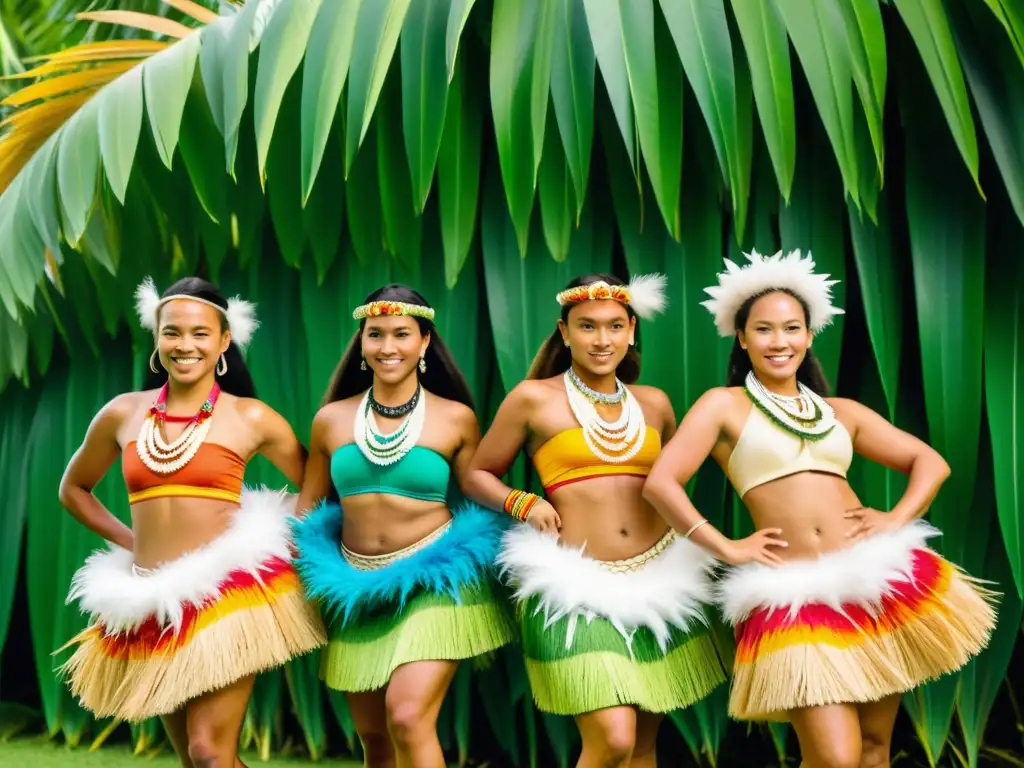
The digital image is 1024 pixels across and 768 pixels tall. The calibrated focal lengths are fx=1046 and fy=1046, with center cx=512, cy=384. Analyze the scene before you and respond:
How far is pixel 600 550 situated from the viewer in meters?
2.32

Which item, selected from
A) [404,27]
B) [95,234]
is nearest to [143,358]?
[95,234]

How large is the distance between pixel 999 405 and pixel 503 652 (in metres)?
1.47

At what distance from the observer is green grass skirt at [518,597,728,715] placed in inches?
85.9

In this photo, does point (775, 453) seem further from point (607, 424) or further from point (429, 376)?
point (429, 376)

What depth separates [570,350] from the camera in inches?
101

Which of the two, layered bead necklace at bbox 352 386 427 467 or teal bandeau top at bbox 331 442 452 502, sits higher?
layered bead necklace at bbox 352 386 427 467

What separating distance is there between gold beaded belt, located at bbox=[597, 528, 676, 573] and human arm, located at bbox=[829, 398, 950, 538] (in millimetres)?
392

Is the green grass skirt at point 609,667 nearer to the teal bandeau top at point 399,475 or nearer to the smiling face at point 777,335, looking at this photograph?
the teal bandeau top at point 399,475

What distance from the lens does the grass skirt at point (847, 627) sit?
2109 millimetres

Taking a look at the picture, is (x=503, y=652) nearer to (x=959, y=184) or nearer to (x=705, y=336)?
(x=705, y=336)

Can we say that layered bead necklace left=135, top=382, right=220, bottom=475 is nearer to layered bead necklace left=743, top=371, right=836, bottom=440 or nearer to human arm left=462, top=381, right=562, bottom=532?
human arm left=462, top=381, right=562, bottom=532

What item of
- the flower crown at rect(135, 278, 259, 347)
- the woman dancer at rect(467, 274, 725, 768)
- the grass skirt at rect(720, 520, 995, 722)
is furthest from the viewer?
the flower crown at rect(135, 278, 259, 347)

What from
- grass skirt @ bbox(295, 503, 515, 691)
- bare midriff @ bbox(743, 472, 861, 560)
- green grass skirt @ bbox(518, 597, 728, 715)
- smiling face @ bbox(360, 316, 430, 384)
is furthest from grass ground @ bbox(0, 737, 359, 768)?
bare midriff @ bbox(743, 472, 861, 560)

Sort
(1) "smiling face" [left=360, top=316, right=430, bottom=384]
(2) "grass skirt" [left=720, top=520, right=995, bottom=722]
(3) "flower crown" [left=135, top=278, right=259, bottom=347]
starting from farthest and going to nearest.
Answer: (3) "flower crown" [left=135, top=278, right=259, bottom=347] < (1) "smiling face" [left=360, top=316, right=430, bottom=384] < (2) "grass skirt" [left=720, top=520, right=995, bottom=722]
